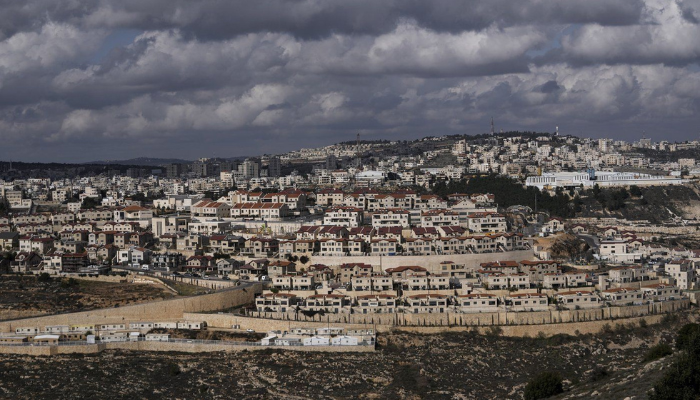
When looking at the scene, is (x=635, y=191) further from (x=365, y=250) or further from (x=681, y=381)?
(x=681, y=381)

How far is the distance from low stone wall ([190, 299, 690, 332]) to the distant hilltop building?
4679 centimetres

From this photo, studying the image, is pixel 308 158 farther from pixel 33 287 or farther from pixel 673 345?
pixel 673 345

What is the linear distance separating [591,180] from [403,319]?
56232 mm

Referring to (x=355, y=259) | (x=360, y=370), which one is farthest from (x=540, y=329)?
(x=355, y=259)

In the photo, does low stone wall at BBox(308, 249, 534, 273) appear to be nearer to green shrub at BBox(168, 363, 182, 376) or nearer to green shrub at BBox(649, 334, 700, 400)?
green shrub at BBox(168, 363, 182, 376)

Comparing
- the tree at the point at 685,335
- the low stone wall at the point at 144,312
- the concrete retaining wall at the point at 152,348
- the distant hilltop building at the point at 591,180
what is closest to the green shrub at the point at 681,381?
the tree at the point at 685,335

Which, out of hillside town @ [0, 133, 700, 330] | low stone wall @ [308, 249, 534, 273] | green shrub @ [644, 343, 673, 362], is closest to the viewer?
green shrub @ [644, 343, 673, 362]

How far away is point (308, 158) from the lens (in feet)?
532

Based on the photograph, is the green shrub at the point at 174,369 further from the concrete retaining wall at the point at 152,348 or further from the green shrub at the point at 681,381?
the green shrub at the point at 681,381

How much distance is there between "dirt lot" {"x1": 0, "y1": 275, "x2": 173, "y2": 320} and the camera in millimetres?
43594

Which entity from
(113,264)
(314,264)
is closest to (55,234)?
(113,264)

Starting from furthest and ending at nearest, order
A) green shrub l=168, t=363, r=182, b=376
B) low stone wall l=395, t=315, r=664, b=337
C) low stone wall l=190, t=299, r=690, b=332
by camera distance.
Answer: low stone wall l=190, t=299, r=690, b=332 → low stone wall l=395, t=315, r=664, b=337 → green shrub l=168, t=363, r=182, b=376

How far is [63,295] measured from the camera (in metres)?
46.2

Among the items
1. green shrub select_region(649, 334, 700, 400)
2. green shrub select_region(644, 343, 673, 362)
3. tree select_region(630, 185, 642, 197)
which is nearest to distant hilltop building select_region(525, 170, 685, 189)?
tree select_region(630, 185, 642, 197)
